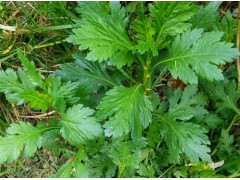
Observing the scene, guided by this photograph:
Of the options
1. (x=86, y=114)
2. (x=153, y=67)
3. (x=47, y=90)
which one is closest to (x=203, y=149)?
(x=153, y=67)

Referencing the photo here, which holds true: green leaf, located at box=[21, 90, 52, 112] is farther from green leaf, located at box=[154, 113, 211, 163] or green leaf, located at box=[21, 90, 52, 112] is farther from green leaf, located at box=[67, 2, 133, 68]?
green leaf, located at box=[154, 113, 211, 163]

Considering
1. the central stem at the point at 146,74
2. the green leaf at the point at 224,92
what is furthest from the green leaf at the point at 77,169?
the green leaf at the point at 224,92

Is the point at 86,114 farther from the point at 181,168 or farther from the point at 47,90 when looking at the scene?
the point at 181,168

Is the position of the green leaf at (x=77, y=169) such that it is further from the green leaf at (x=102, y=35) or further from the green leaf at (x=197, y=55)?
the green leaf at (x=197, y=55)

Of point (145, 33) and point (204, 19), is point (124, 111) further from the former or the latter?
point (204, 19)

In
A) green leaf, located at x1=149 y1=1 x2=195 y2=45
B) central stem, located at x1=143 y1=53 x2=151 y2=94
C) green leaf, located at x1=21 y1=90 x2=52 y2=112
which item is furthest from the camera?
central stem, located at x1=143 y1=53 x2=151 y2=94

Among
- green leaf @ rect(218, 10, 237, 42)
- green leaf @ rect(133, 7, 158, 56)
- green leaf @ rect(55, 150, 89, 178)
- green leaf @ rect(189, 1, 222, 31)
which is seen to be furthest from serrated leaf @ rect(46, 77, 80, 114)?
green leaf @ rect(218, 10, 237, 42)

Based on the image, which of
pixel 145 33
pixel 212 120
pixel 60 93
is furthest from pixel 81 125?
pixel 212 120
